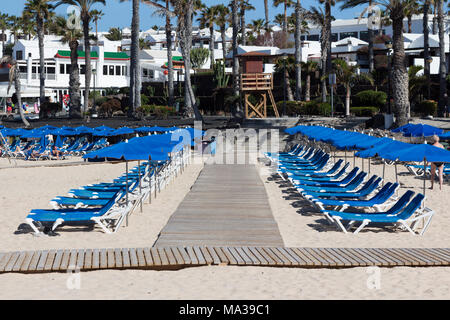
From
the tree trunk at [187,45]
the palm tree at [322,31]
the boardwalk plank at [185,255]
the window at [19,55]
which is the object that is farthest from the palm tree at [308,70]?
the boardwalk plank at [185,255]

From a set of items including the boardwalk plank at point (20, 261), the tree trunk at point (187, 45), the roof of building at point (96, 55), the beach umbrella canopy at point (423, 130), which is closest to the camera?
the boardwalk plank at point (20, 261)

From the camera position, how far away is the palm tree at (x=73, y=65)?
45625 mm

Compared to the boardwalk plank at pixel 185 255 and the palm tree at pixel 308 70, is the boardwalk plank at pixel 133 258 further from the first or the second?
the palm tree at pixel 308 70

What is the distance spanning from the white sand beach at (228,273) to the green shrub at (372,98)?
27.8m

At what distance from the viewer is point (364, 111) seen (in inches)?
1661

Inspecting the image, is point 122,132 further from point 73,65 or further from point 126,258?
point 126,258

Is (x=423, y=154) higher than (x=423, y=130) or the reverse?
the reverse

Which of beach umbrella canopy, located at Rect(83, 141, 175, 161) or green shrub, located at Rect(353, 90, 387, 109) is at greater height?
green shrub, located at Rect(353, 90, 387, 109)

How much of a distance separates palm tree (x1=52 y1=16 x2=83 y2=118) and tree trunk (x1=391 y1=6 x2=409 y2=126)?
2400 centimetres


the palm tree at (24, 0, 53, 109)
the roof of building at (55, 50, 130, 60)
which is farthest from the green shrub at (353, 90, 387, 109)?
the roof of building at (55, 50, 130, 60)

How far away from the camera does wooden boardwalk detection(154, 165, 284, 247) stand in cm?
1019

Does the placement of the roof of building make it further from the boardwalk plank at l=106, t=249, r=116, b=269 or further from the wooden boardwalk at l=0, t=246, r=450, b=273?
the wooden boardwalk at l=0, t=246, r=450, b=273

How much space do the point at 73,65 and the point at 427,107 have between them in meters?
24.1

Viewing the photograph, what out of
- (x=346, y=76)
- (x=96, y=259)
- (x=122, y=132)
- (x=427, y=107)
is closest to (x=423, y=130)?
(x=122, y=132)
